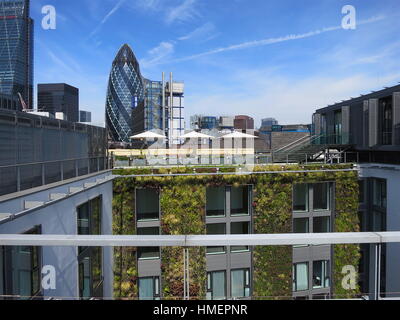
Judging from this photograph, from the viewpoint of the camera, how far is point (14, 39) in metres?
53.0

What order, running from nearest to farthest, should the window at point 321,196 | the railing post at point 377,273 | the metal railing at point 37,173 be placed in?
the railing post at point 377,273, the metal railing at point 37,173, the window at point 321,196

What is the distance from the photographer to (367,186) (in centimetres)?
2123

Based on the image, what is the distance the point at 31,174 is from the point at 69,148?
3.64 metres

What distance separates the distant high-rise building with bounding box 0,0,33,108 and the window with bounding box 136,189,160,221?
12.6 metres

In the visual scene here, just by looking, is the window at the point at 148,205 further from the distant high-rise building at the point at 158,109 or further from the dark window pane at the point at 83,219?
the distant high-rise building at the point at 158,109

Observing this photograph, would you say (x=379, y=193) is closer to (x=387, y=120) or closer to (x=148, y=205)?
(x=387, y=120)

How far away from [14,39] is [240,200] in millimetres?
53291

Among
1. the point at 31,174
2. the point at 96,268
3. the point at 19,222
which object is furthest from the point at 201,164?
the point at 19,222

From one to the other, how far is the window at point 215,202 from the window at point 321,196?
20.1 ft

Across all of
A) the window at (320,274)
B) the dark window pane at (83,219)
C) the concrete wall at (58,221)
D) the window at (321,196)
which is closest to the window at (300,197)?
the window at (321,196)

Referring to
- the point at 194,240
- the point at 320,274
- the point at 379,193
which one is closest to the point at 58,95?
the point at 320,274

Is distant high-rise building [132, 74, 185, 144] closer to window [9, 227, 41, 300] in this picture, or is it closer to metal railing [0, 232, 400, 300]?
window [9, 227, 41, 300]

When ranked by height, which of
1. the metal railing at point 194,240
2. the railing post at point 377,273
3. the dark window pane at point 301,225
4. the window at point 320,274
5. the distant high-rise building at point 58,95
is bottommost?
the window at point 320,274

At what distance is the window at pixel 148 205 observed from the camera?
1823 cm
